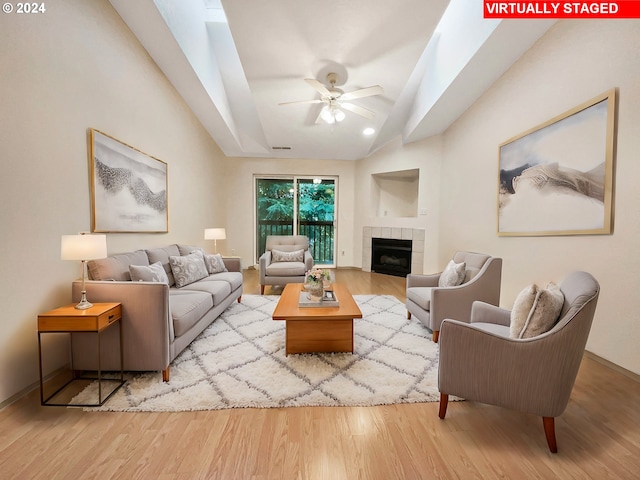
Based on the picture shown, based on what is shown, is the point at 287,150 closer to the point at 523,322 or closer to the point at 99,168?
the point at 99,168

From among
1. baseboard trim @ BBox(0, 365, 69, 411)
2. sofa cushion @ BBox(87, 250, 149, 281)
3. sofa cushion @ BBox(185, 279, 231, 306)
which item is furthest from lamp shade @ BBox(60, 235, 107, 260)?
sofa cushion @ BBox(185, 279, 231, 306)

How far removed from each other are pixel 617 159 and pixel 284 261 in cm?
399

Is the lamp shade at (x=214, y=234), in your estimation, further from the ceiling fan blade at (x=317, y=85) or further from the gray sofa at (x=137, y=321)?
the ceiling fan blade at (x=317, y=85)

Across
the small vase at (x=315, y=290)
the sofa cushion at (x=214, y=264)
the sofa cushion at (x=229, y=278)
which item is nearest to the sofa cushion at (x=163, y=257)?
the sofa cushion at (x=229, y=278)

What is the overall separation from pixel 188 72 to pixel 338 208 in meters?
4.12

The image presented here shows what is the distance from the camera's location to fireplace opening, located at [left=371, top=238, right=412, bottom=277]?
5.76 meters

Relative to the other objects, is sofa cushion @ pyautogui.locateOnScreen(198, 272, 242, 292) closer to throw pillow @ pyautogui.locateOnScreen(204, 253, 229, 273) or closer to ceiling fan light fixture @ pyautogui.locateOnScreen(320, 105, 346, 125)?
throw pillow @ pyautogui.locateOnScreen(204, 253, 229, 273)

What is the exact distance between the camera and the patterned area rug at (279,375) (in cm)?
173

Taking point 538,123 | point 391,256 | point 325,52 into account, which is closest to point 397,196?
point 391,256

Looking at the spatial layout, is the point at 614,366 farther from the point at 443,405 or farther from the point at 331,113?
the point at 331,113

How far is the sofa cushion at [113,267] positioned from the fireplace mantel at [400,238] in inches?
182

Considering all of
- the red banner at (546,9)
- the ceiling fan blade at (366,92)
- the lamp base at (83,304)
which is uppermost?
the red banner at (546,9)

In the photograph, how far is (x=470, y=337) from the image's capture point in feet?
4.69

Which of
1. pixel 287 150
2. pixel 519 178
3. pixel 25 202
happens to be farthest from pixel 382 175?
pixel 25 202
